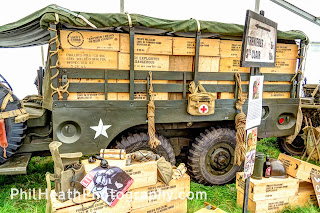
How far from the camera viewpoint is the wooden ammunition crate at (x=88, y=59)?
3.50 metres

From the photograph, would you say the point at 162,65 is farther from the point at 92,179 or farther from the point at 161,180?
the point at 92,179

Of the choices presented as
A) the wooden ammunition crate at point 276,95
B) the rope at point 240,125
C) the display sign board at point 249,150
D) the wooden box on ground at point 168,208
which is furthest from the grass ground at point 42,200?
the wooden ammunition crate at point 276,95

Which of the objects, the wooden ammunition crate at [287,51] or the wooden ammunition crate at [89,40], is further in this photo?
the wooden ammunition crate at [287,51]

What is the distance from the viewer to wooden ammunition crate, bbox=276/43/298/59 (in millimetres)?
4508

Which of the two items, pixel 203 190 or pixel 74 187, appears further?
pixel 203 190

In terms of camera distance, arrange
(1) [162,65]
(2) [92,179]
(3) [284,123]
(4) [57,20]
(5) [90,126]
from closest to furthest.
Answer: (2) [92,179], (4) [57,20], (5) [90,126], (1) [162,65], (3) [284,123]

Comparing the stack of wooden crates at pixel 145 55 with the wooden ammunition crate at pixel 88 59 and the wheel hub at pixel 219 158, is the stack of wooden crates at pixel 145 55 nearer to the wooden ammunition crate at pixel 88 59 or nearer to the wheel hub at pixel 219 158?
the wooden ammunition crate at pixel 88 59

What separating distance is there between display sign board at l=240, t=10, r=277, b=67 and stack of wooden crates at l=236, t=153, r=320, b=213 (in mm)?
1737

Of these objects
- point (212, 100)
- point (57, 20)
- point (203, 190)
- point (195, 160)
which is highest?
point (57, 20)

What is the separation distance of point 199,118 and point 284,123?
1.82 m

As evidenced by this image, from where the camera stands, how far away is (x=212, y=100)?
4082 mm

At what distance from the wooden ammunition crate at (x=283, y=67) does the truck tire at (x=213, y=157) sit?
1224 mm

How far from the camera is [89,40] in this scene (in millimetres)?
3561

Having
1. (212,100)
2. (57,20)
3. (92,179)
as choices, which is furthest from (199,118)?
(57,20)
